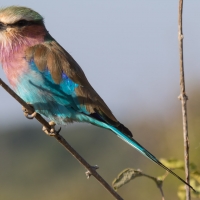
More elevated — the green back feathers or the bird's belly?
the green back feathers

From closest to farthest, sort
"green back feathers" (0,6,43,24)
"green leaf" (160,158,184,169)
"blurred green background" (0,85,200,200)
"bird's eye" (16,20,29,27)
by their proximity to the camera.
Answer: "green leaf" (160,158,184,169)
"green back feathers" (0,6,43,24)
"bird's eye" (16,20,29,27)
"blurred green background" (0,85,200,200)

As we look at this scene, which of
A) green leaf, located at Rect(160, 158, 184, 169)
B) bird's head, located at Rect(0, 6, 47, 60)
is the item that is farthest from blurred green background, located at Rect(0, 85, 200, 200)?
green leaf, located at Rect(160, 158, 184, 169)

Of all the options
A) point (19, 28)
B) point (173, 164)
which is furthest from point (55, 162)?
point (173, 164)

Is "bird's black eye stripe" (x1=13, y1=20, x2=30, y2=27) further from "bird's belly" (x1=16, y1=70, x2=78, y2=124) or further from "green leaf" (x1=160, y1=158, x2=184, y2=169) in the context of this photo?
"green leaf" (x1=160, y1=158, x2=184, y2=169)

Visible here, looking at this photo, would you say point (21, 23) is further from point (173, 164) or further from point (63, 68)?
point (173, 164)

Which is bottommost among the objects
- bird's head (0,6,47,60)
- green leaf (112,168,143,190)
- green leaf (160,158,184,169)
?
green leaf (160,158,184,169)

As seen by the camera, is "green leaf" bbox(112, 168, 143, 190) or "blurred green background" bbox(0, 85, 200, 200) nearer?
"green leaf" bbox(112, 168, 143, 190)

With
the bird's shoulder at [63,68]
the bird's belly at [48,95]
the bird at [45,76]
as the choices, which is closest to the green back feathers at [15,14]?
the bird at [45,76]

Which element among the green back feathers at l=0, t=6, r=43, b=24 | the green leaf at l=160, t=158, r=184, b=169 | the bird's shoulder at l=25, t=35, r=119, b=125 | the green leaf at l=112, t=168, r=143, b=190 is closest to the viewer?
the green leaf at l=112, t=168, r=143, b=190

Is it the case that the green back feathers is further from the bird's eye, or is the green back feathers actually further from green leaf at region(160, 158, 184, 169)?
green leaf at region(160, 158, 184, 169)

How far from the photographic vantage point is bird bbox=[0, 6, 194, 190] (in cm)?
497

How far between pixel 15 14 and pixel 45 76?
505 millimetres

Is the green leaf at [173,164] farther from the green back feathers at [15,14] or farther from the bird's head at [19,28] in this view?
the green back feathers at [15,14]

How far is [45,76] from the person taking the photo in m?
5.08
